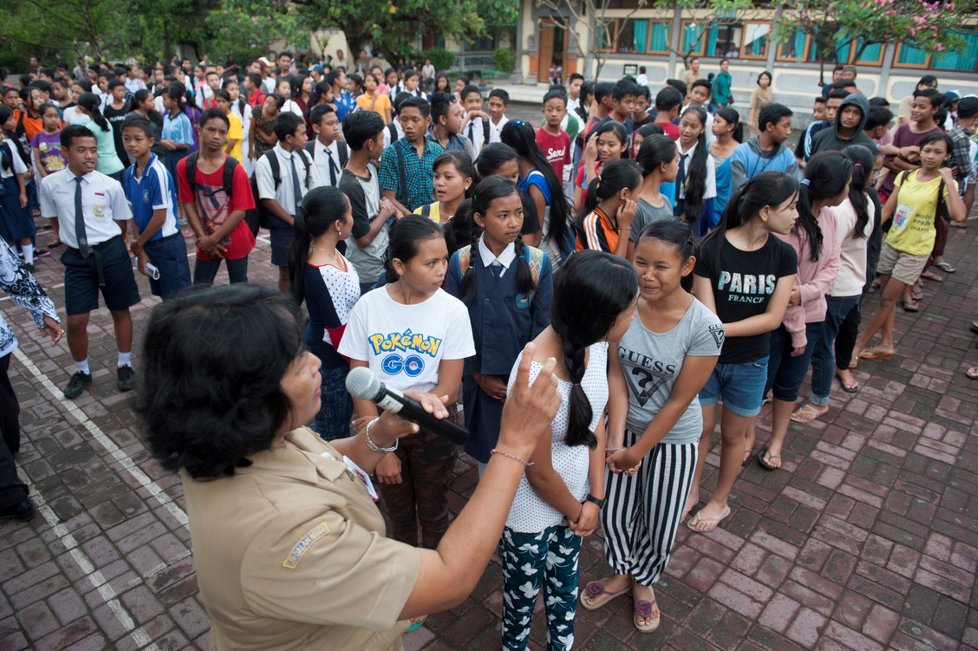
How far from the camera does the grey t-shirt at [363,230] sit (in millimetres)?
4723

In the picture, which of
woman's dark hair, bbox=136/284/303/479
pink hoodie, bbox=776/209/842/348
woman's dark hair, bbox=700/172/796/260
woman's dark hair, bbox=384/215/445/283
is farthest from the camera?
pink hoodie, bbox=776/209/842/348

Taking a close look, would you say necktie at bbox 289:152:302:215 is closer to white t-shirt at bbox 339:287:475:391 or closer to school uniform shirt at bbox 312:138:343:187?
school uniform shirt at bbox 312:138:343:187

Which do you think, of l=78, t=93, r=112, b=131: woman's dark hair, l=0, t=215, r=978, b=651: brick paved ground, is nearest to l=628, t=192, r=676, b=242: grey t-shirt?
l=0, t=215, r=978, b=651: brick paved ground

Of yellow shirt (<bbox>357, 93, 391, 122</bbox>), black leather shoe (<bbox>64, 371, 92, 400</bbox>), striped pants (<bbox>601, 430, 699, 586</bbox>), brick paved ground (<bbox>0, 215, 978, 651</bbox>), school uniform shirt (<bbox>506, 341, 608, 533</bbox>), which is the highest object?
yellow shirt (<bbox>357, 93, 391, 122</bbox>)

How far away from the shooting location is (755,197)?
321 centimetres

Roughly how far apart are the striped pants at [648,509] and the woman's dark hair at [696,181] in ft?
10.5

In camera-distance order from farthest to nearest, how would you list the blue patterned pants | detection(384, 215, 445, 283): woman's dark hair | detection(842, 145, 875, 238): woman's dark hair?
detection(842, 145, 875, 238): woman's dark hair, detection(384, 215, 445, 283): woman's dark hair, the blue patterned pants

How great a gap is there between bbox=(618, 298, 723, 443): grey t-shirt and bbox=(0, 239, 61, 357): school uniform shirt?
3693 mm

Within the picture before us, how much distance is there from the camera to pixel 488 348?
3193 mm

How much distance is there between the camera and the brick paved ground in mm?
3053

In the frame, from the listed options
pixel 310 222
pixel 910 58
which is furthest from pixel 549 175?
pixel 910 58

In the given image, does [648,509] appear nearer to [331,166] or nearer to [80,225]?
[331,166]

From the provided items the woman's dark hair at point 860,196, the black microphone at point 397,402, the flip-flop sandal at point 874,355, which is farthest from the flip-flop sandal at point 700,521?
the flip-flop sandal at point 874,355

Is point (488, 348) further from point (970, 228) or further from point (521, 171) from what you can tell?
point (970, 228)
